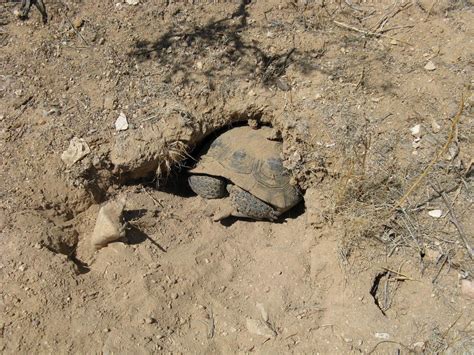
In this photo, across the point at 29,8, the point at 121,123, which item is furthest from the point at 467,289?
the point at 29,8

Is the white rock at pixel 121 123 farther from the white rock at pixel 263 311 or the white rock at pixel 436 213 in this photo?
A: the white rock at pixel 436 213

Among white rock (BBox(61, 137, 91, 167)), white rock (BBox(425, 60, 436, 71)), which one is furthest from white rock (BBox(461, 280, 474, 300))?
white rock (BBox(61, 137, 91, 167))

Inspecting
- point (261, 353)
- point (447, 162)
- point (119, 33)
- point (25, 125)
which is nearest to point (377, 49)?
point (447, 162)

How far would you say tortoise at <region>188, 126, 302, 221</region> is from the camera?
419 cm

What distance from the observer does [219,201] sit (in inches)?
174

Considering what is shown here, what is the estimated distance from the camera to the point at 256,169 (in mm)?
4219

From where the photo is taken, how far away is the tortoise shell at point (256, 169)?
4.18 m

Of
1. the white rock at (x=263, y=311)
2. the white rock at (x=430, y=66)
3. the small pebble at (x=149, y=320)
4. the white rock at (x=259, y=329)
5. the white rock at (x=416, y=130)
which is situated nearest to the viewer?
the small pebble at (x=149, y=320)

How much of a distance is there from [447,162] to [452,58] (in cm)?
99

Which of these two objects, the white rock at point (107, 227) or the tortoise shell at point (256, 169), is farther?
the tortoise shell at point (256, 169)

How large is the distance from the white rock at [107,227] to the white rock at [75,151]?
487 millimetres

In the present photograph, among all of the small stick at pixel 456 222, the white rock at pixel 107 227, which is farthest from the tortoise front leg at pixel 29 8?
the small stick at pixel 456 222

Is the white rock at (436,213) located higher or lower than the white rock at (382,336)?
higher

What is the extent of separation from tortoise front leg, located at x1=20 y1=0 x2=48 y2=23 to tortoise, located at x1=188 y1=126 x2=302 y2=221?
2.02 m
